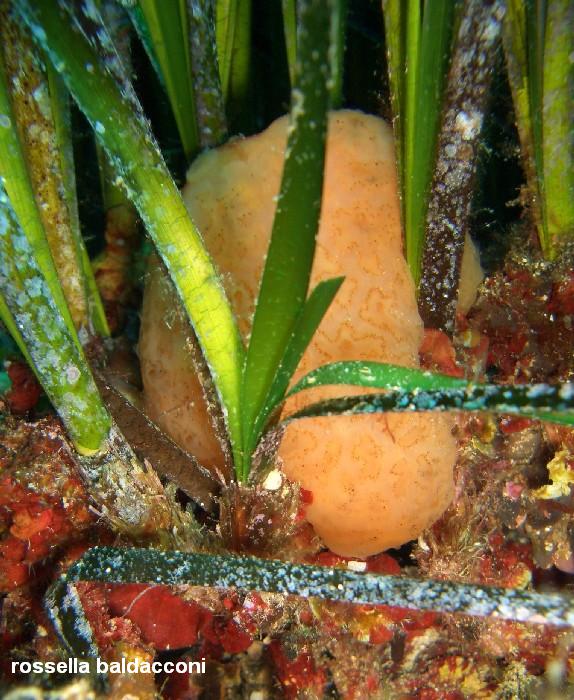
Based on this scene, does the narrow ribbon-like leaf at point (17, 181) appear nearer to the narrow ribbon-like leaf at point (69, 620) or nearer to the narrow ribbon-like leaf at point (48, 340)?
the narrow ribbon-like leaf at point (48, 340)

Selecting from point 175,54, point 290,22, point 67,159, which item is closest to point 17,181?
point 67,159

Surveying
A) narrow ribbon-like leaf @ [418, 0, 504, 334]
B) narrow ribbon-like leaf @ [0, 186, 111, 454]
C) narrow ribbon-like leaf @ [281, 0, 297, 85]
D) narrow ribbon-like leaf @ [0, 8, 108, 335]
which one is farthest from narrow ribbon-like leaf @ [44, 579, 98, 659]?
narrow ribbon-like leaf @ [281, 0, 297, 85]

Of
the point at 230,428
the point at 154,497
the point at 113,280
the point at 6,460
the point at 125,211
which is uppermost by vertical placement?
the point at 125,211

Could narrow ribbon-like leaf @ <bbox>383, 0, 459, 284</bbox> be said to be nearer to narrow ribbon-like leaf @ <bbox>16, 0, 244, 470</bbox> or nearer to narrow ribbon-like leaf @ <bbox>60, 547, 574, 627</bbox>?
narrow ribbon-like leaf @ <bbox>16, 0, 244, 470</bbox>

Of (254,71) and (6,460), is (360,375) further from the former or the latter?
(254,71)

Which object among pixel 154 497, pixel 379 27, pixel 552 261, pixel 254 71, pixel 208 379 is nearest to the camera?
pixel 208 379

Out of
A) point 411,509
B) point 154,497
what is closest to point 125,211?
point 154,497
